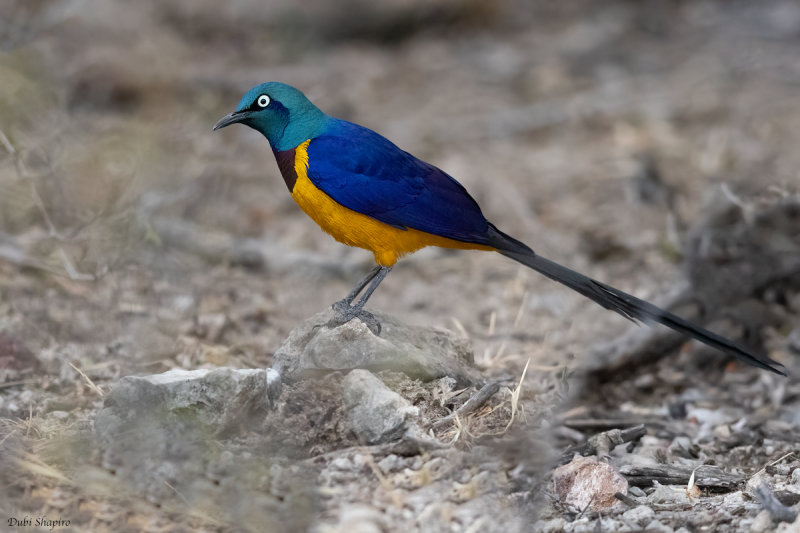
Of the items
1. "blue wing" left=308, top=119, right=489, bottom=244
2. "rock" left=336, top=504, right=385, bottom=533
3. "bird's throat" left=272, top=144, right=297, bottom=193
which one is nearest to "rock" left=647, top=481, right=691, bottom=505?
"rock" left=336, top=504, right=385, bottom=533

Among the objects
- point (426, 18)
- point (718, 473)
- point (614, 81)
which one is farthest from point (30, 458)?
point (426, 18)

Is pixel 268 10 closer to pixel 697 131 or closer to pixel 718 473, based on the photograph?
pixel 697 131

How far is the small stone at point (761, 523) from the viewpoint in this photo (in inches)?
136

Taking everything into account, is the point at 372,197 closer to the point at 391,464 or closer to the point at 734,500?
the point at 391,464

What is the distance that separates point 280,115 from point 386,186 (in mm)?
676

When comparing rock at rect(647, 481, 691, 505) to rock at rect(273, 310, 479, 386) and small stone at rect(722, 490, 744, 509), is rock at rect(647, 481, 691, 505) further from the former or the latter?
rock at rect(273, 310, 479, 386)

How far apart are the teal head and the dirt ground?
1.27 meters

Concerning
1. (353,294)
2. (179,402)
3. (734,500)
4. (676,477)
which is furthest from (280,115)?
(734,500)

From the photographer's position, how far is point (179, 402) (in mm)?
3793

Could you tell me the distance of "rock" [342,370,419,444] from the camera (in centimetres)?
380

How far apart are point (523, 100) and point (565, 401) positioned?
19.6ft

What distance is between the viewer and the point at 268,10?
1140 cm

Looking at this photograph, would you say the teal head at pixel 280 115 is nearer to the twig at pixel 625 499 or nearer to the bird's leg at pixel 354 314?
the bird's leg at pixel 354 314

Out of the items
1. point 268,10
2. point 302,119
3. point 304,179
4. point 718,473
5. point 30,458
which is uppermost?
point 268,10
